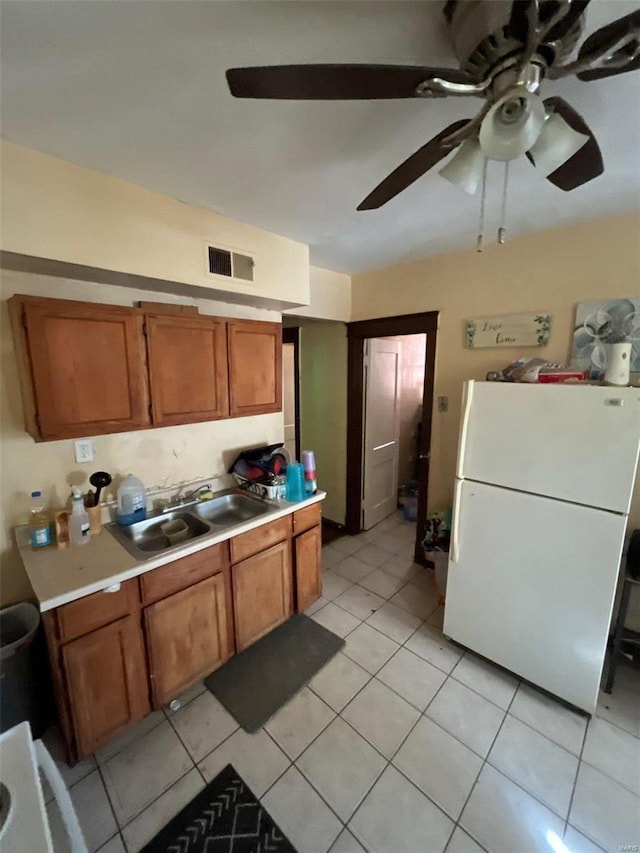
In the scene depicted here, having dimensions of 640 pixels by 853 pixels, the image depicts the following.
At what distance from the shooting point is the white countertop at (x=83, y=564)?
133 cm

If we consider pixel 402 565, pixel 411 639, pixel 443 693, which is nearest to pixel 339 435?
pixel 402 565

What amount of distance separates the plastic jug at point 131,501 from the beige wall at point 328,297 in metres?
1.68

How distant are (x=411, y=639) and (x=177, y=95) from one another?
9.36 feet

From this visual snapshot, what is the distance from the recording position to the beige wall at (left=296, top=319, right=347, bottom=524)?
338 centimetres

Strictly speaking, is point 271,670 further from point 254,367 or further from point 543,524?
point 254,367

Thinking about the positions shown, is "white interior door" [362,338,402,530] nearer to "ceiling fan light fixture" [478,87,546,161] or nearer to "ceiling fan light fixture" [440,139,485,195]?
"ceiling fan light fixture" [440,139,485,195]

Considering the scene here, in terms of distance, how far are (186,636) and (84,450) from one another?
110cm

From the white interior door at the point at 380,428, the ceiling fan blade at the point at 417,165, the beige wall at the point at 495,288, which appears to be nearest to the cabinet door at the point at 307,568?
the beige wall at the point at 495,288

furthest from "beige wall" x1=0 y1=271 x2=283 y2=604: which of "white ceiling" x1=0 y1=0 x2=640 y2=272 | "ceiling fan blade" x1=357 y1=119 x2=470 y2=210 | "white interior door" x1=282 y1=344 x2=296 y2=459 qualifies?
"white interior door" x1=282 y1=344 x2=296 y2=459

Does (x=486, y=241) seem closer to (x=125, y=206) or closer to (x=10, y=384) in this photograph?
(x=125, y=206)

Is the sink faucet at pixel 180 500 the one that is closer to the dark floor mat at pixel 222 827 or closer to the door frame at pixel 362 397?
the dark floor mat at pixel 222 827

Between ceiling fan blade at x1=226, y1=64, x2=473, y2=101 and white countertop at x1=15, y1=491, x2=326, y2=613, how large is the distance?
5.49 ft

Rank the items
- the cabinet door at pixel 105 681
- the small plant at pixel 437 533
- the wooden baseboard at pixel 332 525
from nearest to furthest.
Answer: the cabinet door at pixel 105 681 < the small plant at pixel 437 533 < the wooden baseboard at pixel 332 525

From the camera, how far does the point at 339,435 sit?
3477 millimetres
